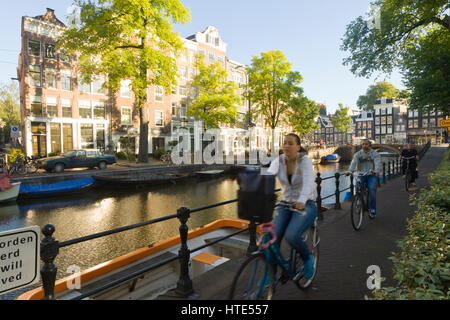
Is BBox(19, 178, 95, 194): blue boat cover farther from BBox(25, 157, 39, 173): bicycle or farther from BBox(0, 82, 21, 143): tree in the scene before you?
BBox(0, 82, 21, 143): tree

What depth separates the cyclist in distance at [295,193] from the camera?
286 centimetres

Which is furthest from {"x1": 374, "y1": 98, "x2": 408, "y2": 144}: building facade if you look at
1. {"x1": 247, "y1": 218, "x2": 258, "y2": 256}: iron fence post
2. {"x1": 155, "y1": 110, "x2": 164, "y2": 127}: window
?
{"x1": 247, "y1": 218, "x2": 258, "y2": 256}: iron fence post

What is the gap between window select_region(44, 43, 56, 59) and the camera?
2548 centimetres

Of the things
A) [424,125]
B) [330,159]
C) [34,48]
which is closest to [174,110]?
[34,48]

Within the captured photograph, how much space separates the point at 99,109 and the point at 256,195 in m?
30.0

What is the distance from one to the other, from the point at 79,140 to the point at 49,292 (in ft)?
93.1

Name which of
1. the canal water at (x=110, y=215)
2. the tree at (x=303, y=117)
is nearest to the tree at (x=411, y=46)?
the canal water at (x=110, y=215)

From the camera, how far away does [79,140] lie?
2753 cm

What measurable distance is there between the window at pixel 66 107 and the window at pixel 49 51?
396cm

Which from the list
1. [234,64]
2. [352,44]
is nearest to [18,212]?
[352,44]

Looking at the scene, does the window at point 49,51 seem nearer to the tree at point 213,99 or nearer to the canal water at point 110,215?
the tree at point 213,99

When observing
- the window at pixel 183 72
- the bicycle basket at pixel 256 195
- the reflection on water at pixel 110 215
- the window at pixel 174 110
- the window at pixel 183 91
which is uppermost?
the window at pixel 183 72

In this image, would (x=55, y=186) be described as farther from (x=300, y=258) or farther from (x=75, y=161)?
(x=300, y=258)
